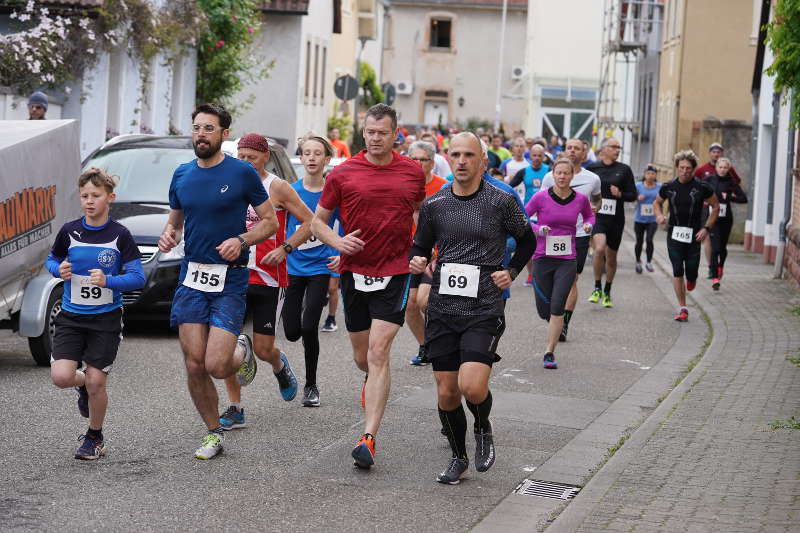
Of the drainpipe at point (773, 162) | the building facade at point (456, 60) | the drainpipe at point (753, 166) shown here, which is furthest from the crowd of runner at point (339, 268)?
the building facade at point (456, 60)

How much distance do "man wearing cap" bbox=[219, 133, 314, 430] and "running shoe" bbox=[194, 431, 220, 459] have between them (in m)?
0.79

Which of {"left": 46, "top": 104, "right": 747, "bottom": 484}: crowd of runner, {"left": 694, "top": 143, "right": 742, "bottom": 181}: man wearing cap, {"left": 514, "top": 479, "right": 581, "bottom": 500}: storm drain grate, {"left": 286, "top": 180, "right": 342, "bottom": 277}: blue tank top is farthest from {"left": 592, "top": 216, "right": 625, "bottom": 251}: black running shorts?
{"left": 514, "top": 479, "right": 581, "bottom": 500}: storm drain grate

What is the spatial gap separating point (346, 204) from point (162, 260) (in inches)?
205

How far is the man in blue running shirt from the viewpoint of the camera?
7.90 metres

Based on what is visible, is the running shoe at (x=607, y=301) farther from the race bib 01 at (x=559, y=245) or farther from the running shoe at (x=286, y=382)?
the running shoe at (x=286, y=382)

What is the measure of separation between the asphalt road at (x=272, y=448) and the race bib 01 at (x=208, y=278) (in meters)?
0.96

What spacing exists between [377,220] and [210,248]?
38.4 inches

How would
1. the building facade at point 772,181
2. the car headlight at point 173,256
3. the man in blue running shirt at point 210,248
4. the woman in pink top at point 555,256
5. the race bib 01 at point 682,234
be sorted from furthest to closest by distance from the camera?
the building facade at point 772,181 → the race bib 01 at point 682,234 → the car headlight at point 173,256 → the woman in pink top at point 555,256 → the man in blue running shirt at point 210,248

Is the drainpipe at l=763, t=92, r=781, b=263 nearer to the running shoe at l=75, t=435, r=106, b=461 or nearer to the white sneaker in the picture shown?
the white sneaker

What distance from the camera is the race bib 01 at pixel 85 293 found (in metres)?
8.09

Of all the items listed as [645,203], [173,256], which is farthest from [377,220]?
[645,203]

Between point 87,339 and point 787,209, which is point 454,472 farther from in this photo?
point 787,209

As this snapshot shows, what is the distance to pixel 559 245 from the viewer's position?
12805mm

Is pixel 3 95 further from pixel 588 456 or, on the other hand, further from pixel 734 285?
pixel 588 456
